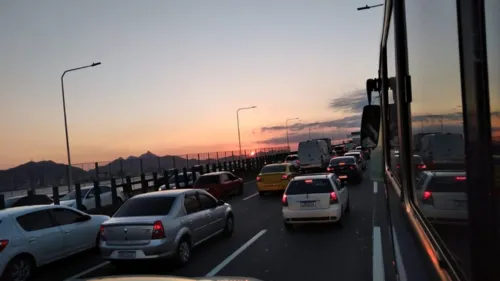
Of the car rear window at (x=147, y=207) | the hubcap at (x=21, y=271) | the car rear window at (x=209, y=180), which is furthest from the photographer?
the car rear window at (x=209, y=180)

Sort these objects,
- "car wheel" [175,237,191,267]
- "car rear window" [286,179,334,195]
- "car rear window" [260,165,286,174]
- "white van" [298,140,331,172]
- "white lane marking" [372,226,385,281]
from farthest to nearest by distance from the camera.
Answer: "white van" [298,140,331,172] < "car rear window" [260,165,286,174] < "car rear window" [286,179,334,195] < "car wheel" [175,237,191,267] < "white lane marking" [372,226,385,281]

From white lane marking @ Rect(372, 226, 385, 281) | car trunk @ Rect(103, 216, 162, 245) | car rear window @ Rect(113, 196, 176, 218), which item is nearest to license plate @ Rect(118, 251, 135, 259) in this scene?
car trunk @ Rect(103, 216, 162, 245)

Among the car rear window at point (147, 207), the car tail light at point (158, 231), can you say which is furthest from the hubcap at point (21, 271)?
the car tail light at point (158, 231)

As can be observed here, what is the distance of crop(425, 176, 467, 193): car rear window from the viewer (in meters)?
1.31

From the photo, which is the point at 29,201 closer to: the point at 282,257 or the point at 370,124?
the point at 282,257

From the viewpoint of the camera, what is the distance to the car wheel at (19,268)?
826 cm

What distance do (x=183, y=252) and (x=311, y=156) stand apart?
Answer: 27.7m

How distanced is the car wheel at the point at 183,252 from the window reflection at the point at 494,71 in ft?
28.0

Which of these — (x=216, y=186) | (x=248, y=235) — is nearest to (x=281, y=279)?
(x=248, y=235)

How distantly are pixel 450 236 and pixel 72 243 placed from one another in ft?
32.5

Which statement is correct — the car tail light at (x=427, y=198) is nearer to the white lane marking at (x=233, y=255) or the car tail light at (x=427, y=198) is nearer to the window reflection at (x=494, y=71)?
the window reflection at (x=494, y=71)

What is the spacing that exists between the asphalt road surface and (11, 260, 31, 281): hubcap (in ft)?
1.80

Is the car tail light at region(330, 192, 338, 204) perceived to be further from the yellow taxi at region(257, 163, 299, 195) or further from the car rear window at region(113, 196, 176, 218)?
the yellow taxi at region(257, 163, 299, 195)

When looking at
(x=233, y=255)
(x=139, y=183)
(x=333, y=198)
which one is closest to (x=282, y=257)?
(x=233, y=255)
